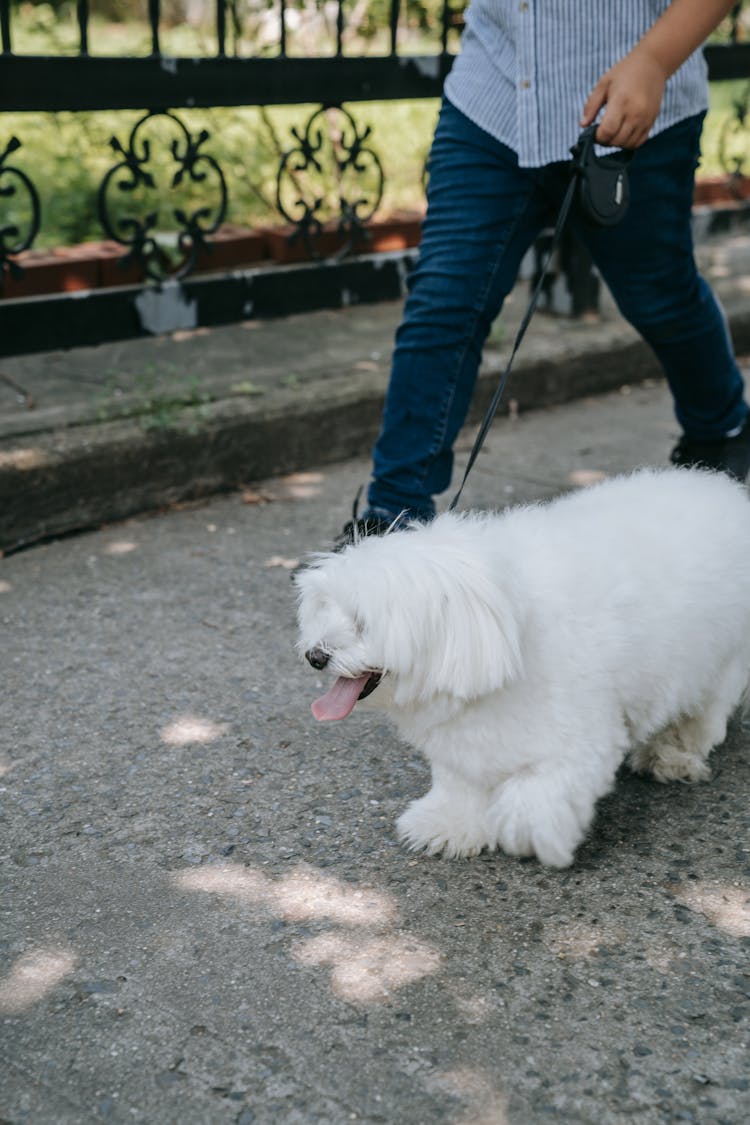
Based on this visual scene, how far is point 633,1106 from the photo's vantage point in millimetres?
1842

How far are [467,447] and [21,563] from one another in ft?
5.91

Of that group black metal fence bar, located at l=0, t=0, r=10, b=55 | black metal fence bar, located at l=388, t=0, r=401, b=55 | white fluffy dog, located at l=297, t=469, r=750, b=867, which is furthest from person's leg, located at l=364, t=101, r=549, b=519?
black metal fence bar, located at l=388, t=0, r=401, b=55

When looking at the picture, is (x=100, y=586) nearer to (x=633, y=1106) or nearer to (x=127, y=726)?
(x=127, y=726)

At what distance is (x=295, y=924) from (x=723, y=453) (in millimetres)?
2007

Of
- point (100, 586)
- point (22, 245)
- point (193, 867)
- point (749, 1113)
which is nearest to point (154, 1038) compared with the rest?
point (193, 867)

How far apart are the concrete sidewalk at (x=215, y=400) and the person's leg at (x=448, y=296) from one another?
104 cm

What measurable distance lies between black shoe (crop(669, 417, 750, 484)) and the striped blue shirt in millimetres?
915

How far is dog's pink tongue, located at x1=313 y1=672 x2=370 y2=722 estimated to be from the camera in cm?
223

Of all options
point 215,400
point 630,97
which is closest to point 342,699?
point 630,97

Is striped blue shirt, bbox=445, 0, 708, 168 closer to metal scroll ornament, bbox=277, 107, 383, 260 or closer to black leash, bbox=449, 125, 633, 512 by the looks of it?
black leash, bbox=449, 125, 633, 512

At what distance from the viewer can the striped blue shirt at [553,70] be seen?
3.12 m

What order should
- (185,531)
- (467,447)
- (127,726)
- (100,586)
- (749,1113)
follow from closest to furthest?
(749,1113), (127,726), (100,586), (185,531), (467,447)

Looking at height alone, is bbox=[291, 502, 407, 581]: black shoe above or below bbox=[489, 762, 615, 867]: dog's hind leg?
above

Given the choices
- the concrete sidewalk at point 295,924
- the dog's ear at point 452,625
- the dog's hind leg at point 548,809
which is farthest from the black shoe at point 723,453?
the dog's ear at point 452,625
